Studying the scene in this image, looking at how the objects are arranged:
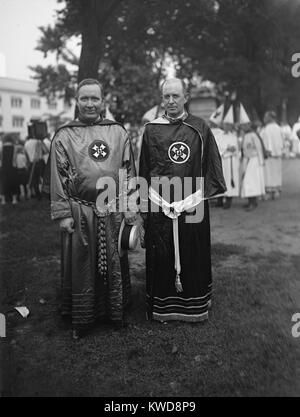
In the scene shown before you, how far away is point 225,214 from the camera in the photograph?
1018 centimetres

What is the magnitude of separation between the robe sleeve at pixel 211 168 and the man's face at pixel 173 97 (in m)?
0.31

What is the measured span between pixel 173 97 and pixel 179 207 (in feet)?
3.09

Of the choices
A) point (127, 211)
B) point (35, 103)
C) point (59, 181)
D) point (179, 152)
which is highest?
point (35, 103)

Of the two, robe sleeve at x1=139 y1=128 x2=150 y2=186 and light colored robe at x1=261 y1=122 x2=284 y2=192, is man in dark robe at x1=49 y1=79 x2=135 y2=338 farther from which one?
light colored robe at x1=261 y1=122 x2=284 y2=192

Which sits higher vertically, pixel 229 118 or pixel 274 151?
pixel 229 118

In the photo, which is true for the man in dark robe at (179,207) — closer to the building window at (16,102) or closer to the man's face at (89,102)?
the man's face at (89,102)

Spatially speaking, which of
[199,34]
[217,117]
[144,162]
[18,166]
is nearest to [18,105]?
[199,34]

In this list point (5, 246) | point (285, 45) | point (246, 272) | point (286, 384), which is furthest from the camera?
point (285, 45)

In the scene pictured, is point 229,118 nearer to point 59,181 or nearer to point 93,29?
point 93,29

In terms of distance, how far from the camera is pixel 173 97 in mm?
3996

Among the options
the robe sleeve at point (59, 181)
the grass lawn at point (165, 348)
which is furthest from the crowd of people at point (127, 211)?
the grass lawn at point (165, 348)
